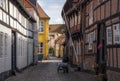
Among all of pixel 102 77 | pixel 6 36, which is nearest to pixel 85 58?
pixel 6 36

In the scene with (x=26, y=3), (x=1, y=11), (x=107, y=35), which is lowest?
(x=107, y=35)

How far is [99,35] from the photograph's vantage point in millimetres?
27391

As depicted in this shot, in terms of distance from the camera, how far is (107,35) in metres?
23.7

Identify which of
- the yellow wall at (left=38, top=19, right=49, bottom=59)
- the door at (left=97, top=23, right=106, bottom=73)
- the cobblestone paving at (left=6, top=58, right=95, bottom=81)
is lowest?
the cobblestone paving at (left=6, top=58, right=95, bottom=81)

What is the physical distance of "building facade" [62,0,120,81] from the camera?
21.6 metres

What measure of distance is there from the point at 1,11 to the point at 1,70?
136 inches

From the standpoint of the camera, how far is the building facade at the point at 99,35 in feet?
70.9

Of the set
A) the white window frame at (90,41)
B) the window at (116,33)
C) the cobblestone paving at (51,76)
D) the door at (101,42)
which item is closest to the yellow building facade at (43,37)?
the cobblestone paving at (51,76)

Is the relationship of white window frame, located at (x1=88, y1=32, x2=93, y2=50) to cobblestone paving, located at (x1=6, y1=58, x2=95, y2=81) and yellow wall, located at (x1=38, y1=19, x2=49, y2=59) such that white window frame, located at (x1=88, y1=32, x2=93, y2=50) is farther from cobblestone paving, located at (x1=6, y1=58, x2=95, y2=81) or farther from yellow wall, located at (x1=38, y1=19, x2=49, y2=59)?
yellow wall, located at (x1=38, y1=19, x2=49, y2=59)

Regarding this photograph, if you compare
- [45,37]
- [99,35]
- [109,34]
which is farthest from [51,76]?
[45,37]

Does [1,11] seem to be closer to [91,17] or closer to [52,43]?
[91,17]

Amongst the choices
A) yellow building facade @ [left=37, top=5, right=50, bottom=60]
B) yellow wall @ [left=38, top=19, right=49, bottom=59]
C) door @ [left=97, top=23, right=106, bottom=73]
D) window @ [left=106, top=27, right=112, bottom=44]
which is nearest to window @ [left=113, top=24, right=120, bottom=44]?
window @ [left=106, top=27, right=112, bottom=44]

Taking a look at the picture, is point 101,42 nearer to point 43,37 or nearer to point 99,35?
point 99,35

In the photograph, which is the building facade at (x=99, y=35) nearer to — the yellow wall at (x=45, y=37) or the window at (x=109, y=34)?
the window at (x=109, y=34)
